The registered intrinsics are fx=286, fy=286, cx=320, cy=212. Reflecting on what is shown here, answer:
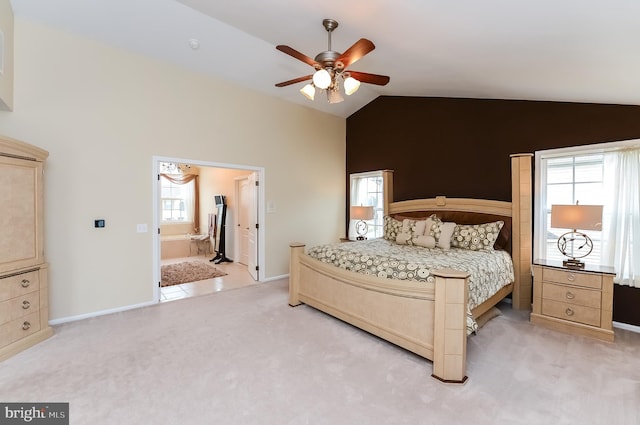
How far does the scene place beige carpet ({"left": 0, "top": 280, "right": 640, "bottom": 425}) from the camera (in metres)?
1.88

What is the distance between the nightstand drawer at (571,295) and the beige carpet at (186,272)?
5.13 meters

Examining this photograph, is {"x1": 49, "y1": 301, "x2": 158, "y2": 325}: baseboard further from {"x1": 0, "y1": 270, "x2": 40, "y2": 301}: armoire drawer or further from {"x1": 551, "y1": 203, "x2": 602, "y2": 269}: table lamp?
{"x1": 551, "y1": 203, "x2": 602, "y2": 269}: table lamp

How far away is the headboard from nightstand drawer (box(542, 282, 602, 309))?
0.87 m

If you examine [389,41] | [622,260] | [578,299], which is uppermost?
[389,41]

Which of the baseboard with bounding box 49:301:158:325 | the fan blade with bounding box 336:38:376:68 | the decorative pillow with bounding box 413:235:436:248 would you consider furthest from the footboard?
the baseboard with bounding box 49:301:158:325

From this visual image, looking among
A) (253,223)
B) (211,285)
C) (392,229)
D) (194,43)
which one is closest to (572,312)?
(392,229)

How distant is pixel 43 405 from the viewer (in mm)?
1969

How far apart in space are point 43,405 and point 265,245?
344 cm

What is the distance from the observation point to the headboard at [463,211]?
399 centimetres

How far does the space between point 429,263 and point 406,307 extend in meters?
0.56

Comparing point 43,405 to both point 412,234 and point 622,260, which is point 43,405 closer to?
point 412,234

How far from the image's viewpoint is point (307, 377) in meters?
2.29

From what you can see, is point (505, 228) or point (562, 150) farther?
point (505, 228)

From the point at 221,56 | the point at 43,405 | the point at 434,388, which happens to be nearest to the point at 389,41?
the point at 221,56
